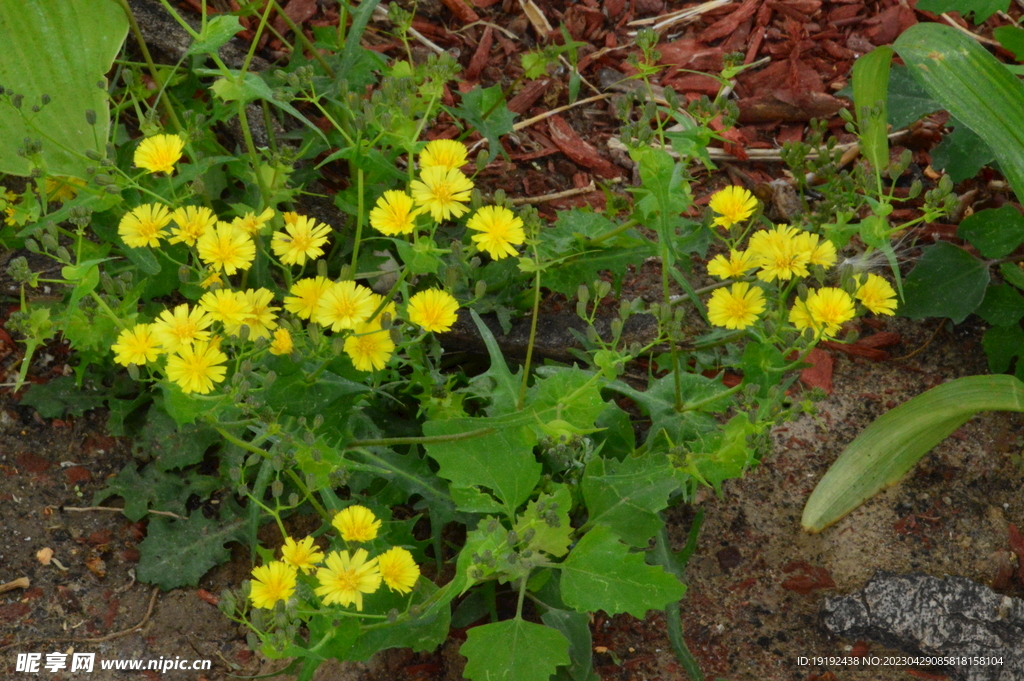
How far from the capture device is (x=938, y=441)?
6.78ft

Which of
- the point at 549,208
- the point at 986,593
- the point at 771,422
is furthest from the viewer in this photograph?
the point at 549,208

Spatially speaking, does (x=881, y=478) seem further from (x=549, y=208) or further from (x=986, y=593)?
(x=549, y=208)

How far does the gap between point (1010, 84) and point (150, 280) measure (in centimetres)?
199

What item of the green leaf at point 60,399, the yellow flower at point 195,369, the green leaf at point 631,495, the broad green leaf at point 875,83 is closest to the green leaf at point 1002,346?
the broad green leaf at point 875,83

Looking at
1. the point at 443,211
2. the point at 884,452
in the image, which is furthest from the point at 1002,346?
the point at 443,211

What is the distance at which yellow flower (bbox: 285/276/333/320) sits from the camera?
1737 mm

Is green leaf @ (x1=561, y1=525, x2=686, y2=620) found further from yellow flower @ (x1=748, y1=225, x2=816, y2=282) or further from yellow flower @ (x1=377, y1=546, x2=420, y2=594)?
yellow flower @ (x1=748, y1=225, x2=816, y2=282)

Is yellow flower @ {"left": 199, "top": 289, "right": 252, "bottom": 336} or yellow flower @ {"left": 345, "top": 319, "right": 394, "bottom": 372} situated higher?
yellow flower @ {"left": 199, "top": 289, "right": 252, "bottom": 336}

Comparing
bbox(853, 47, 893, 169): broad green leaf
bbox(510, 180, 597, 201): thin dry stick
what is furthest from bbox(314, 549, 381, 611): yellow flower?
bbox(853, 47, 893, 169): broad green leaf

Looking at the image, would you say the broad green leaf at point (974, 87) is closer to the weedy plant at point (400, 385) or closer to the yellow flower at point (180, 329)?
the weedy plant at point (400, 385)

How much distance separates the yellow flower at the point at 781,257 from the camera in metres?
1.76

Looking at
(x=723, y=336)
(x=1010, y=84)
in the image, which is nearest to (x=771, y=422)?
(x=723, y=336)

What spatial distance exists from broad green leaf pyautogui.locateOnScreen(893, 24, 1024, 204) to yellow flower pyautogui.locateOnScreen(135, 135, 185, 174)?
1.64 metres

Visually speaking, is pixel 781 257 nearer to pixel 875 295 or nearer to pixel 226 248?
pixel 875 295
